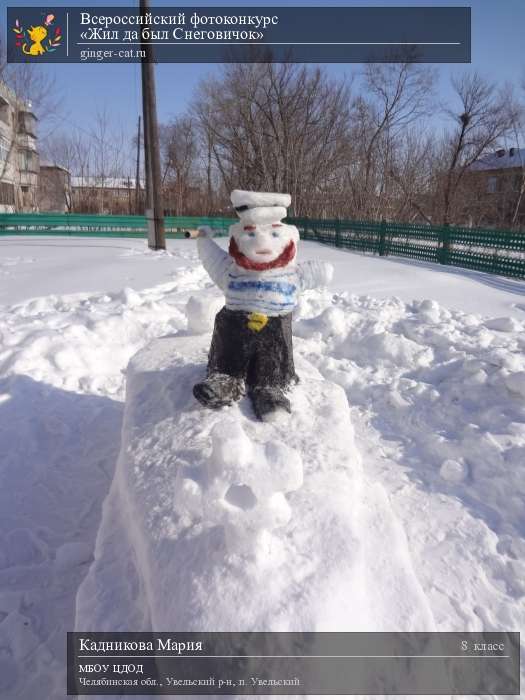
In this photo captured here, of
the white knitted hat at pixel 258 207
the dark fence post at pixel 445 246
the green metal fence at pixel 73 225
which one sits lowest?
the white knitted hat at pixel 258 207

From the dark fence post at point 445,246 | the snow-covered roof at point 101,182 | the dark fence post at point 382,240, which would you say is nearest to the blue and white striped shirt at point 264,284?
the dark fence post at point 445,246

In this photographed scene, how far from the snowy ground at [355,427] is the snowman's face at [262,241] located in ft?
4.34

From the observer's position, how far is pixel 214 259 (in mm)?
2430

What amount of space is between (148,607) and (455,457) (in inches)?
86.0

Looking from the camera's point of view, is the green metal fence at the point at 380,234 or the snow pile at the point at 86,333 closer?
the snow pile at the point at 86,333

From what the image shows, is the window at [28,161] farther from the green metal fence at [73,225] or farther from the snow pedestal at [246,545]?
the snow pedestal at [246,545]

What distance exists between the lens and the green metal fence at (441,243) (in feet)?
27.6

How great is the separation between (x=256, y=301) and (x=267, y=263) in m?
0.19

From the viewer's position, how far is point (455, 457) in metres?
2.94

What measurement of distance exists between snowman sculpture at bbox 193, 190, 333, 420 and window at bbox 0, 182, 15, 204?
3056 cm

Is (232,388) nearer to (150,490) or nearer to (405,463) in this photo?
(150,490)

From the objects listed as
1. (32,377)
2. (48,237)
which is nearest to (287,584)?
(32,377)

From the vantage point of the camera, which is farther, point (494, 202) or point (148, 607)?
point (494, 202)

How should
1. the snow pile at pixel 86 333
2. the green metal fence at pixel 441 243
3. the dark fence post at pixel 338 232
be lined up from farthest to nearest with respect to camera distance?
1. the dark fence post at pixel 338 232
2. the green metal fence at pixel 441 243
3. the snow pile at pixel 86 333
